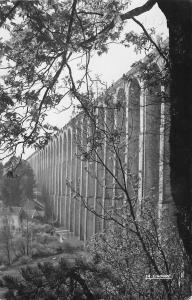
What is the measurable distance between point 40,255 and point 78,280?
25.8 metres

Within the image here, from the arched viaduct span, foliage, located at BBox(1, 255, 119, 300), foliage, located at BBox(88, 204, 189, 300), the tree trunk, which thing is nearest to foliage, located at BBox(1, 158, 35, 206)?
the arched viaduct span

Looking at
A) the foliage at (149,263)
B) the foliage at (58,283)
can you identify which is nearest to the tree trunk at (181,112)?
the foliage at (149,263)

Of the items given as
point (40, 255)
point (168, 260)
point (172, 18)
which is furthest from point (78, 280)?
point (40, 255)

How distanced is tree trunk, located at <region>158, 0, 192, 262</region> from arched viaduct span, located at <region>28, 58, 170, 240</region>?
0.55m

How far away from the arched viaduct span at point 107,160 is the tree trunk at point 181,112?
0.55m

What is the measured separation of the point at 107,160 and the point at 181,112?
53.5 ft

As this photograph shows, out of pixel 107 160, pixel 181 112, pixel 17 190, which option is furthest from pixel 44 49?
pixel 17 190

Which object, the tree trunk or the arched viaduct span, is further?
the arched viaduct span

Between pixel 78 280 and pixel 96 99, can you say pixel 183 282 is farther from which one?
pixel 96 99

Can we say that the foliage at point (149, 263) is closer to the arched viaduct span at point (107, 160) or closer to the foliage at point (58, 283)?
the foliage at point (58, 283)

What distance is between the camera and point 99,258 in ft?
16.9

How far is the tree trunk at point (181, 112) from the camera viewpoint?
3.70 m

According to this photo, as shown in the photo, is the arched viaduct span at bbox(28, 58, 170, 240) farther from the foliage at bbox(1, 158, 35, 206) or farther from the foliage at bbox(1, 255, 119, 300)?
the foliage at bbox(1, 158, 35, 206)

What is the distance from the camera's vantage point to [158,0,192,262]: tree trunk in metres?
3.70
